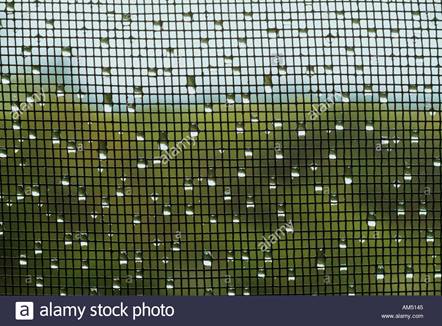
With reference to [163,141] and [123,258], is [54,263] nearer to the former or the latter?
[123,258]

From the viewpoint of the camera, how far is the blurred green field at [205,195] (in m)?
1.28

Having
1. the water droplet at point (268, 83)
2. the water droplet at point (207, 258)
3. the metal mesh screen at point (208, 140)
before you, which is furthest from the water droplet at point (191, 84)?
the water droplet at point (207, 258)

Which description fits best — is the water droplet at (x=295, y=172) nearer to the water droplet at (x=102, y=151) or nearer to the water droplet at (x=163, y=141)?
the water droplet at (x=163, y=141)

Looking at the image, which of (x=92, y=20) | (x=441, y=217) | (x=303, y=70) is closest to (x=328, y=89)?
(x=303, y=70)

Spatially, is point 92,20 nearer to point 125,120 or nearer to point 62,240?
point 125,120

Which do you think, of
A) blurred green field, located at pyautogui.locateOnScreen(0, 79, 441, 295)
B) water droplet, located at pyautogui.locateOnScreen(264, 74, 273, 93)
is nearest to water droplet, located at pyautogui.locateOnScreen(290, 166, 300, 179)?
blurred green field, located at pyautogui.locateOnScreen(0, 79, 441, 295)

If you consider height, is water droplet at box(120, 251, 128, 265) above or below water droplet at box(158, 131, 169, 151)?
below

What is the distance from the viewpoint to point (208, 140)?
1283 mm

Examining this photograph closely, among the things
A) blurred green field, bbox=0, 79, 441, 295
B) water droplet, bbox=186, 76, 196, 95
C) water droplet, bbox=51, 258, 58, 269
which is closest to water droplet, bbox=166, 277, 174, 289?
blurred green field, bbox=0, 79, 441, 295

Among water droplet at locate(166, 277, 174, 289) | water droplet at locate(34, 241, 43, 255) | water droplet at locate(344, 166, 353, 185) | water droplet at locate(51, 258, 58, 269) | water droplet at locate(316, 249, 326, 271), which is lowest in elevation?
water droplet at locate(166, 277, 174, 289)

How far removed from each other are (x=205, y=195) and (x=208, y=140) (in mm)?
98

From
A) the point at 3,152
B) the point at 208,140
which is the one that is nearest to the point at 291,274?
the point at 208,140

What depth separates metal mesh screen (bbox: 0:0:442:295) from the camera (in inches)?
49.6

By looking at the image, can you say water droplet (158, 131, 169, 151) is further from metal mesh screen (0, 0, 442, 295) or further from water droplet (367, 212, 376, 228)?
water droplet (367, 212, 376, 228)
